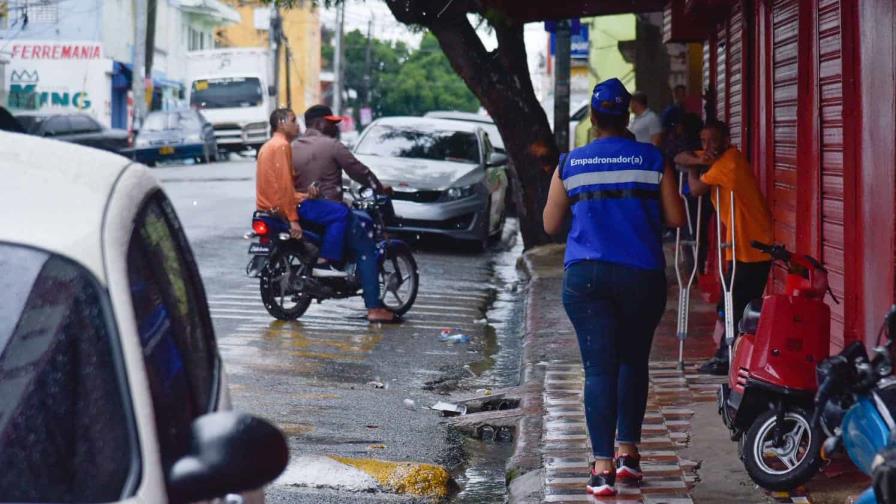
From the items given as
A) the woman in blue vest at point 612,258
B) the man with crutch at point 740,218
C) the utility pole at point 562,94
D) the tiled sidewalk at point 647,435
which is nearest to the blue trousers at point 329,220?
the tiled sidewalk at point 647,435

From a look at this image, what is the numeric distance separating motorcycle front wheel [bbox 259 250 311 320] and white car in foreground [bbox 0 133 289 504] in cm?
897

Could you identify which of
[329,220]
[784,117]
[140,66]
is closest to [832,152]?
[784,117]

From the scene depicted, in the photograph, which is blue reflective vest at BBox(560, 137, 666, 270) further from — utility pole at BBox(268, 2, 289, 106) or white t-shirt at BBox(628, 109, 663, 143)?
utility pole at BBox(268, 2, 289, 106)

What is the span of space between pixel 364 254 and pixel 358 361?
6.00 feet

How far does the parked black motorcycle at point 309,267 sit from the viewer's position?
38.9ft

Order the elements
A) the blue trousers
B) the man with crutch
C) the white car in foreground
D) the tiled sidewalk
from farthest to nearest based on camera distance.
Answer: the blue trousers
the man with crutch
the tiled sidewalk
the white car in foreground

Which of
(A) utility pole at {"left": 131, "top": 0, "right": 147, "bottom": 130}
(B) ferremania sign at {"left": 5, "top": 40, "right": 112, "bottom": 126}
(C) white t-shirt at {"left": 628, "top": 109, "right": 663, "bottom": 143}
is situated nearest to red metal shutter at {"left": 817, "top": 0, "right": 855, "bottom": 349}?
(C) white t-shirt at {"left": 628, "top": 109, "right": 663, "bottom": 143}

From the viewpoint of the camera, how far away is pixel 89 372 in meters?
2.65

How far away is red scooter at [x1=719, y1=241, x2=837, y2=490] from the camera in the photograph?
6152 millimetres

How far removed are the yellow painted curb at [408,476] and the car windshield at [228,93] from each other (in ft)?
131

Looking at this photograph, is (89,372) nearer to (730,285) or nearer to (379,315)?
(730,285)

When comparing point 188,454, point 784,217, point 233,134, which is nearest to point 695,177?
point 784,217

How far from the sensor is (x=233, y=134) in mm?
45906

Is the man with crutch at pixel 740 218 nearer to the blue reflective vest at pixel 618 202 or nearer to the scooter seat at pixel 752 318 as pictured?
the scooter seat at pixel 752 318
